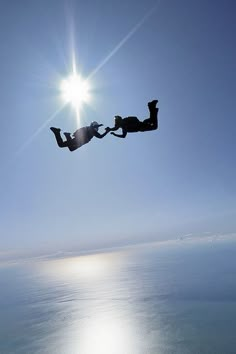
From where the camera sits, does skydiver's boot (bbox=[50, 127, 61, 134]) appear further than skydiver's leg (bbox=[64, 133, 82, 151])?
Yes

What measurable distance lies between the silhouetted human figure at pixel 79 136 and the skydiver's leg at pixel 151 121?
1177 millimetres

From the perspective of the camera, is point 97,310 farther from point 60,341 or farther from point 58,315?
point 60,341

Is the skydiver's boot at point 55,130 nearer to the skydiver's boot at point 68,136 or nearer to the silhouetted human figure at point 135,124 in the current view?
the skydiver's boot at point 68,136

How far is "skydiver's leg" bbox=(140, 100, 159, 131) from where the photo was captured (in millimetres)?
7684

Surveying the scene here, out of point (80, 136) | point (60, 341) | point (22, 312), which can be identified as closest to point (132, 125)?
point (80, 136)

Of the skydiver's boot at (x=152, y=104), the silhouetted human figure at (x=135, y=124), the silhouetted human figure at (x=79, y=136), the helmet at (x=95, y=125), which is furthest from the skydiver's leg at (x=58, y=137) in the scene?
the skydiver's boot at (x=152, y=104)

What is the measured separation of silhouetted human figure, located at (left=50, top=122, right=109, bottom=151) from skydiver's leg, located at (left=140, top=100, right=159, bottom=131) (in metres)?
1.18

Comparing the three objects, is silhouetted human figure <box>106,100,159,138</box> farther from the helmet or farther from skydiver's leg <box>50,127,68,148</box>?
skydiver's leg <box>50,127,68,148</box>

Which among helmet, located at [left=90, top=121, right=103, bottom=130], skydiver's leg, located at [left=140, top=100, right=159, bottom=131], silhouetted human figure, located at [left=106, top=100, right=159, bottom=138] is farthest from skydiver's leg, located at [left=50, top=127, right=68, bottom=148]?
skydiver's leg, located at [left=140, top=100, right=159, bottom=131]

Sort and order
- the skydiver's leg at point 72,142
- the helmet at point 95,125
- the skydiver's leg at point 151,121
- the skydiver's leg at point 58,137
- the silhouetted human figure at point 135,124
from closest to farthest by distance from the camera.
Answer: the skydiver's leg at point 151,121 → the silhouetted human figure at point 135,124 → the helmet at point 95,125 → the skydiver's leg at point 72,142 → the skydiver's leg at point 58,137

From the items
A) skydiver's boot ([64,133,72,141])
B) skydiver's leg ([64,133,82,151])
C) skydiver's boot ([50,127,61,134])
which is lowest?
skydiver's leg ([64,133,82,151])

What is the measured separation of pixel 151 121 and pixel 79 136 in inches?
90.4

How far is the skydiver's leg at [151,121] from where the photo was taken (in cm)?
768

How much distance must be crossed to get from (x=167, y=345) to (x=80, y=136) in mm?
101858
